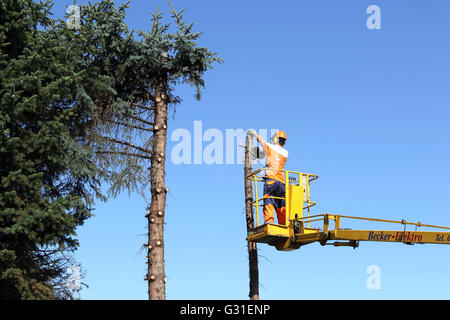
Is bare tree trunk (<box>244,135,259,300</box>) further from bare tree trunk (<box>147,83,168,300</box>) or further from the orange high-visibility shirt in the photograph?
bare tree trunk (<box>147,83,168,300</box>)

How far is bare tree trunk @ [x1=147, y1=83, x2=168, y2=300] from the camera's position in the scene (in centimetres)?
1508

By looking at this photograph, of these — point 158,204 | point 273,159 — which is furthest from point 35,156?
point 273,159

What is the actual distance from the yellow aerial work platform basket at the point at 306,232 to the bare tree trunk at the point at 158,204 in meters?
2.54

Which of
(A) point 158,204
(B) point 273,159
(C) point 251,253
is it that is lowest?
(C) point 251,253

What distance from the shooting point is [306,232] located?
13828 mm

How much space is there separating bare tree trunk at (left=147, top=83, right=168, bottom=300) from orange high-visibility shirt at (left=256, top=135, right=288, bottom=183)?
2951mm

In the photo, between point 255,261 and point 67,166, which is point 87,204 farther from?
point 255,261

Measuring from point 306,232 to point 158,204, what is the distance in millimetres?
4121

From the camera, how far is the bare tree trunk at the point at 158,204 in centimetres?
1508

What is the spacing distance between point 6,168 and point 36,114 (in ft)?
5.59

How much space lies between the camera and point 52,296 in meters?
14.2

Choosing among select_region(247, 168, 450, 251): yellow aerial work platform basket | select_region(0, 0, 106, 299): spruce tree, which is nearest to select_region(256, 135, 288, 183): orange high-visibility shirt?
select_region(247, 168, 450, 251): yellow aerial work platform basket

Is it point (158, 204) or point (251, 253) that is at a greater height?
point (158, 204)

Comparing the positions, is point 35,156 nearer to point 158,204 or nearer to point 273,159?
point 158,204
